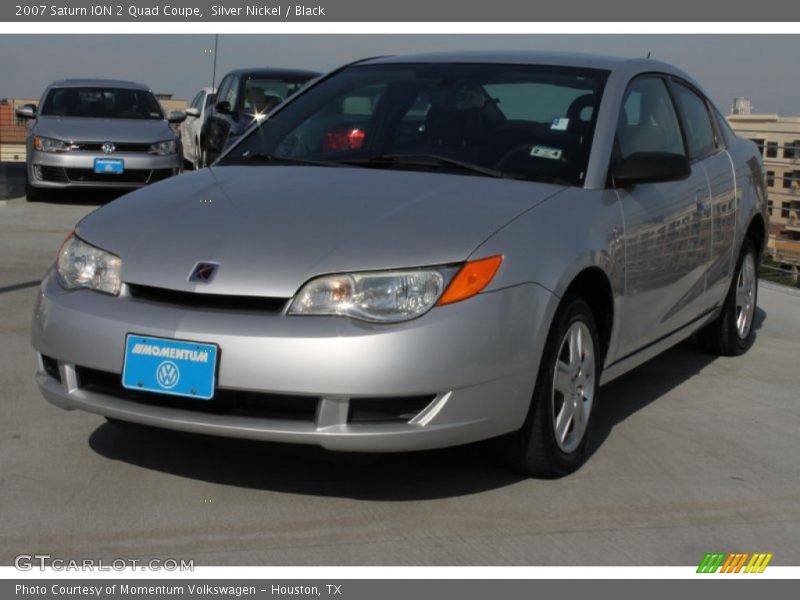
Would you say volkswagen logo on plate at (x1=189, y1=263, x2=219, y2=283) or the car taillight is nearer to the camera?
volkswagen logo on plate at (x1=189, y1=263, x2=219, y2=283)

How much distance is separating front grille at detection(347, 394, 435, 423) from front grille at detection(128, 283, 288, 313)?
389 mm

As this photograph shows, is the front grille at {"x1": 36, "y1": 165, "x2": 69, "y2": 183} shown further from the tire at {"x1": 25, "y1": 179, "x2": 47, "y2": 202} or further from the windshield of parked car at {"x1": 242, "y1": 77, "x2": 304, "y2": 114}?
the windshield of parked car at {"x1": 242, "y1": 77, "x2": 304, "y2": 114}

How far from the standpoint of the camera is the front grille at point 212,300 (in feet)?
12.7

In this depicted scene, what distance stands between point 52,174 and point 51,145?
32 cm

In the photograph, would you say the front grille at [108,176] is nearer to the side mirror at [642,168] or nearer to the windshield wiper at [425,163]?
the windshield wiper at [425,163]

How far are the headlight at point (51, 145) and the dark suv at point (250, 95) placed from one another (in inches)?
85.6

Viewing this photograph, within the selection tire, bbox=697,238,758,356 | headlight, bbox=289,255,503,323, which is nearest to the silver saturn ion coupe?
headlight, bbox=289,255,503,323

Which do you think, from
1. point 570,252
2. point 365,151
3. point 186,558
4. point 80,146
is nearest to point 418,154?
point 365,151

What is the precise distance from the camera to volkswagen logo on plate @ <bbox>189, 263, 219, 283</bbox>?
394 centimetres

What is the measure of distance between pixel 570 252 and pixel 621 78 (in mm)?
1289

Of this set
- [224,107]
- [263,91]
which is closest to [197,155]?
[263,91]

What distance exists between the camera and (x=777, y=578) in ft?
12.1

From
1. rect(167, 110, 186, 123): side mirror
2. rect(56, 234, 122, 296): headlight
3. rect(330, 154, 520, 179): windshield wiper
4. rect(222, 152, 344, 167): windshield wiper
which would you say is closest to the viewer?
rect(56, 234, 122, 296): headlight

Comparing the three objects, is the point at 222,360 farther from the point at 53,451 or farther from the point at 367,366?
the point at 53,451
